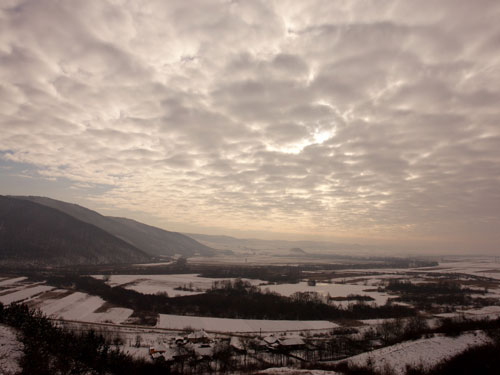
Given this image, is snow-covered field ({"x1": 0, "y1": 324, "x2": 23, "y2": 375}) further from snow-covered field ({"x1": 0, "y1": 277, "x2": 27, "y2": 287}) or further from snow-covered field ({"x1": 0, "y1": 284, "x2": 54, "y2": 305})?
snow-covered field ({"x1": 0, "y1": 277, "x2": 27, "y2": 287})

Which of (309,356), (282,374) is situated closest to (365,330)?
(309,356)

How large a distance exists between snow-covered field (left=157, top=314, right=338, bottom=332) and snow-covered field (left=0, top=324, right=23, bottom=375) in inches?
1059

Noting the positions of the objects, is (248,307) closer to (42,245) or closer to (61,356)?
(61,356)

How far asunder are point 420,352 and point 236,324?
32.8 meters

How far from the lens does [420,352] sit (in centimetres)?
3089

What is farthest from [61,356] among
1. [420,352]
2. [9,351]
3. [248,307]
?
[248,307]

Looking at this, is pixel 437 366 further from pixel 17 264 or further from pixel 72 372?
pixel 17 264

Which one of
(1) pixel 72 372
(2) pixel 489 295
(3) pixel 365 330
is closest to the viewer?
(1) pixel 72 372

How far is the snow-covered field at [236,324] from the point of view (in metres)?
52.6

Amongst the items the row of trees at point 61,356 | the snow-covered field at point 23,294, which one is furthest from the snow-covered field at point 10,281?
the row of trees at point 61,356

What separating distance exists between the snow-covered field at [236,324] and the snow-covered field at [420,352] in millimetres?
21852

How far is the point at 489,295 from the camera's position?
88.8 metres

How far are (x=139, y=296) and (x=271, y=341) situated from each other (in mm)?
46929

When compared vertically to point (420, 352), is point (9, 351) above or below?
above
